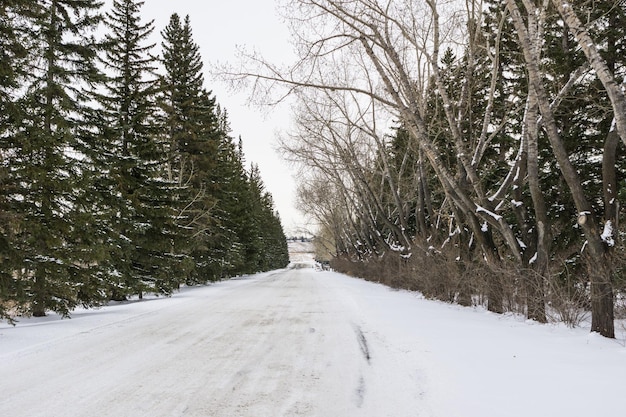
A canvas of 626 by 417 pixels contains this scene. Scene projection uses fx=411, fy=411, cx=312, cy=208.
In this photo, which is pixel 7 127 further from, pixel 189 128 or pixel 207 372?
pixel 189 128

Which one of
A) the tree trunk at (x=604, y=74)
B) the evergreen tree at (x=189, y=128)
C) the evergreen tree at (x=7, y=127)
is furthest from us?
the evergreen tree at (x=189, y=128)

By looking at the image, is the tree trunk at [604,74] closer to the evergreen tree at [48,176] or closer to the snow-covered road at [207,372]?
the snow-covered road at [207,372]

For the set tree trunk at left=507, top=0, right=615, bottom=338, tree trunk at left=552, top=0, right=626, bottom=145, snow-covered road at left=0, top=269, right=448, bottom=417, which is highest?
tree trunk at left=552, top=0, right=626, bottom=145

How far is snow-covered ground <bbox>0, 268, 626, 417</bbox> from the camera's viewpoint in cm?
372

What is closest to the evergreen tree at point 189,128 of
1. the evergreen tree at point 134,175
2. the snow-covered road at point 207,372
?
the evergreen tree at point 134,175

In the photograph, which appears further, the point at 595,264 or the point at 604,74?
the point at 595,264

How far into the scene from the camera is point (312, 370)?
498 cm

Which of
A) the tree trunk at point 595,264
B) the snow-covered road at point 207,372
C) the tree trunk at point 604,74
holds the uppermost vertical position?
the tree trunk at point 604,74

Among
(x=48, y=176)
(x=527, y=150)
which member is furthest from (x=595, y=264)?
(x=48, y=176)

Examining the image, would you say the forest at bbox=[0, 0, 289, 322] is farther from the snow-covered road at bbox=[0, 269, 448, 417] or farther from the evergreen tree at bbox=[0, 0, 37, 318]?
the snow-covered road at bbox=[0, 269, 448, 417]

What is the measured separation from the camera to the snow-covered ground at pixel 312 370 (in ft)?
12.2

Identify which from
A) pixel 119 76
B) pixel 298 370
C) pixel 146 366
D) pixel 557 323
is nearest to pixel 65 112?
pixel 119 76

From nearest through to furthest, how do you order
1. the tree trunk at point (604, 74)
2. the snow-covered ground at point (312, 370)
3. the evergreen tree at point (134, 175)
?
the snow-covered ground at point (312, 370)
the tree trunk at point (604, 74)
the evergreen tree at point (134, 175)

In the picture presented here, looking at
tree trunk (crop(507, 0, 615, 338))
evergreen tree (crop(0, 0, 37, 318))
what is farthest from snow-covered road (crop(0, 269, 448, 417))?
tree trunk (crop(507, 0, 615, 338))
